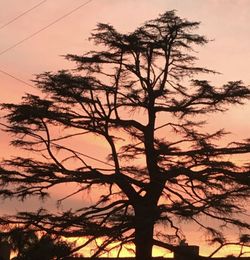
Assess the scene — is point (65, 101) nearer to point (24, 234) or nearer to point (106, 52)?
point (106, 52)

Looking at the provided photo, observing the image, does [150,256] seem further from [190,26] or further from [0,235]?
[190,26]

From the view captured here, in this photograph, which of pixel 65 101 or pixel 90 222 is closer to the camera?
pixel 90 222

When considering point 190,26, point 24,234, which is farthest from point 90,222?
point 190,26

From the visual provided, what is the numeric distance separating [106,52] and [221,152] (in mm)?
5103

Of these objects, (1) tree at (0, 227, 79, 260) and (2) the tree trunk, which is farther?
(2) the tree trunk

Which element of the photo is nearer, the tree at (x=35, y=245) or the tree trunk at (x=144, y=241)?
the tree at (x=35, y=245)

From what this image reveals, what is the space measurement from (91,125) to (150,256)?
16.2 feet

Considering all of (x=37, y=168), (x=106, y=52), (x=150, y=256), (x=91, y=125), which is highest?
(x=106, y=52)

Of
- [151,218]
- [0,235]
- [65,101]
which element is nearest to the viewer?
[151,218]

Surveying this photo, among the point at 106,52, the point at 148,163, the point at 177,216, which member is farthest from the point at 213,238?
the point at 106,52

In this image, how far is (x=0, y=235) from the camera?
1992 centimetres

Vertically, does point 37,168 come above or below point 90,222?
above

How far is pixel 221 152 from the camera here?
786 inches

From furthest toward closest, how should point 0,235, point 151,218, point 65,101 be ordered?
point 65,101, point 0,235, point 151,218
